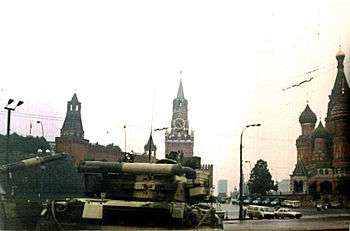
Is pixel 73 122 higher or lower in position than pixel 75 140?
higher

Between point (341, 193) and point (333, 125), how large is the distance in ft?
2.17

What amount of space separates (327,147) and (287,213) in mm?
760

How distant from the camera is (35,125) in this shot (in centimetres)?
350

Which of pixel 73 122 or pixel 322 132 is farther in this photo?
pixel 322 132

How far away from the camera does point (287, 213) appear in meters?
4.64

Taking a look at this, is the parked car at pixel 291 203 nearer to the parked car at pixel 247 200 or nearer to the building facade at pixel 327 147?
the building facade at pixel 327 147

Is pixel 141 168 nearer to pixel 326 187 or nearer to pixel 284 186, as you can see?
pixel 284 186

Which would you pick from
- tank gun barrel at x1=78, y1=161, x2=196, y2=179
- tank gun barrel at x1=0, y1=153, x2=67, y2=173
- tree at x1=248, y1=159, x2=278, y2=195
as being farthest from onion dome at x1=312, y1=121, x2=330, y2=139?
tank gun barrel at x1=0, y1=153, x2=67, y2=173

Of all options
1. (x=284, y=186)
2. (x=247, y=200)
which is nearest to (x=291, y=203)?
(x=284, y=186)

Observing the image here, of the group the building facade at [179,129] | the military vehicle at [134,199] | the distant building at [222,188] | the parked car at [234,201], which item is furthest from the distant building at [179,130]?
the parked car at [234,201]

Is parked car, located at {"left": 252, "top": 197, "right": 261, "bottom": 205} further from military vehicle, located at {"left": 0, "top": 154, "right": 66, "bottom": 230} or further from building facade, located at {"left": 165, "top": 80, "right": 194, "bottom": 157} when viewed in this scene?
military vehicle, located at {"left": 0, "top": 154, "right": 66, "bottom": 230}

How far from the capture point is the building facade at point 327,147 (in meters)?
4.45

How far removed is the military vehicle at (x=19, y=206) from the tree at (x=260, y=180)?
1669mm

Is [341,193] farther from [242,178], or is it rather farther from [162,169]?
[162,169]
